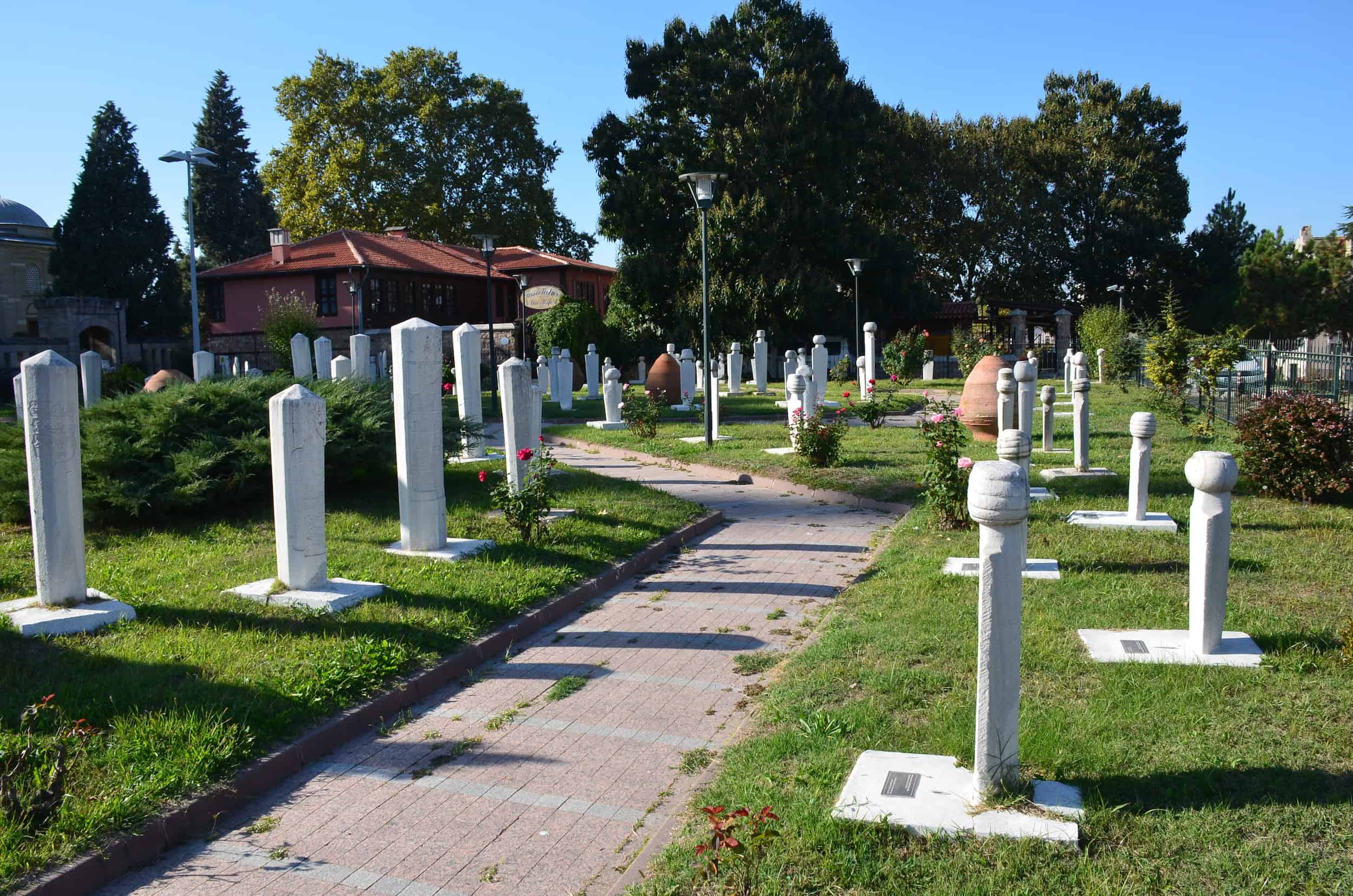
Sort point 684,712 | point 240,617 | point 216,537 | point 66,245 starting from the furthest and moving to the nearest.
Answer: point 66,245 → point 216,537 → point 240,617 → point 684,712

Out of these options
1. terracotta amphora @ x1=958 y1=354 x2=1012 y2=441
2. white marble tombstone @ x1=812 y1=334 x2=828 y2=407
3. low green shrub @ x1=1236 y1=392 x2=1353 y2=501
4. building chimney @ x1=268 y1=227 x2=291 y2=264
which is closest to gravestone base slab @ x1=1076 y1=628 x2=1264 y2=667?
low green shrub @ x1=1236 y1=392 x2=1353 y2=501

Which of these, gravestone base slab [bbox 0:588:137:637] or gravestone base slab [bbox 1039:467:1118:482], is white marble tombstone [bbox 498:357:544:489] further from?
gravestone base slab [bbox 1039:467:1118:482]

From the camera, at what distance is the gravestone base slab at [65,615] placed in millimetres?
6004

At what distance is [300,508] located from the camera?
676 centimetres

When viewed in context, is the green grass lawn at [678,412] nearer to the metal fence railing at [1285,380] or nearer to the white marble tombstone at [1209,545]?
the metal fence railing at [1285,380]

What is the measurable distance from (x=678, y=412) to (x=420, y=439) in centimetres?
1417

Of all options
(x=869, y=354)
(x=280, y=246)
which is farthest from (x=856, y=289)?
(x=280, y=246)

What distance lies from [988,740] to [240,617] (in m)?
4.83

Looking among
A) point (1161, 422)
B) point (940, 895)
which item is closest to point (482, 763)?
point (940, 895)

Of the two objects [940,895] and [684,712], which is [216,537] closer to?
[684,712]

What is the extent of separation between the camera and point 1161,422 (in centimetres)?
1723

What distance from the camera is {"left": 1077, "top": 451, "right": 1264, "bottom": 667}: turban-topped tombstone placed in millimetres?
5117

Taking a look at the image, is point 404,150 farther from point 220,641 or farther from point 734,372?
point 220,641

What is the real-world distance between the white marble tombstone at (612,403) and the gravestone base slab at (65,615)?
1256 cm
